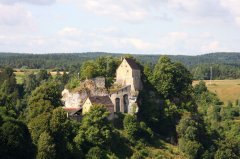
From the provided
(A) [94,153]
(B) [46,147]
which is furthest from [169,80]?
(B) [46,147]

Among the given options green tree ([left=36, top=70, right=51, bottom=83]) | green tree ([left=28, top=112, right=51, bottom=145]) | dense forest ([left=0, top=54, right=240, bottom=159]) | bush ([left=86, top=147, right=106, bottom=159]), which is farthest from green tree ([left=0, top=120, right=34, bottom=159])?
green tree ([left=36, top=70, right=51, bottom=83])

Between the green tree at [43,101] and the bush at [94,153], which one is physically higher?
the green tree at [43,101]

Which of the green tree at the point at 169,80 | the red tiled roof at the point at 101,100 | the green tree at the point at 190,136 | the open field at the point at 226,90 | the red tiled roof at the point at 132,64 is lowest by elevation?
the open field at the point at 226,90

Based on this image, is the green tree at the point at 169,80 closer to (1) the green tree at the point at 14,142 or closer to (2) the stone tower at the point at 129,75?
(2) the stone tower at the point at 129,75

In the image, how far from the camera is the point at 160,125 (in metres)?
77.4

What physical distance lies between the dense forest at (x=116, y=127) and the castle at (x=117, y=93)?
1.58 meters

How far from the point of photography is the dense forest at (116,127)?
5606 centimetres

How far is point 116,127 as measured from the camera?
71.8m

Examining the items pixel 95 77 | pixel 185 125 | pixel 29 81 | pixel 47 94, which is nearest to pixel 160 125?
pixel 185 125

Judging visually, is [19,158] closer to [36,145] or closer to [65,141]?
[36,145]

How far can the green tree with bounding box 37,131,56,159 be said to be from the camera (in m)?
54.9

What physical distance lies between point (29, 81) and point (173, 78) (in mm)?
56624

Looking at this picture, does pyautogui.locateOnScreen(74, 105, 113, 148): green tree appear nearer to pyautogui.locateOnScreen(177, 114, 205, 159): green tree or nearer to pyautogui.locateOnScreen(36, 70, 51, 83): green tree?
pyautogui.locateOnScreen(177, 114, 205, 159): green tree

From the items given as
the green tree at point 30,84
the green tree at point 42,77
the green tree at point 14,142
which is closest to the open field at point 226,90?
the green tree at point 42,77
